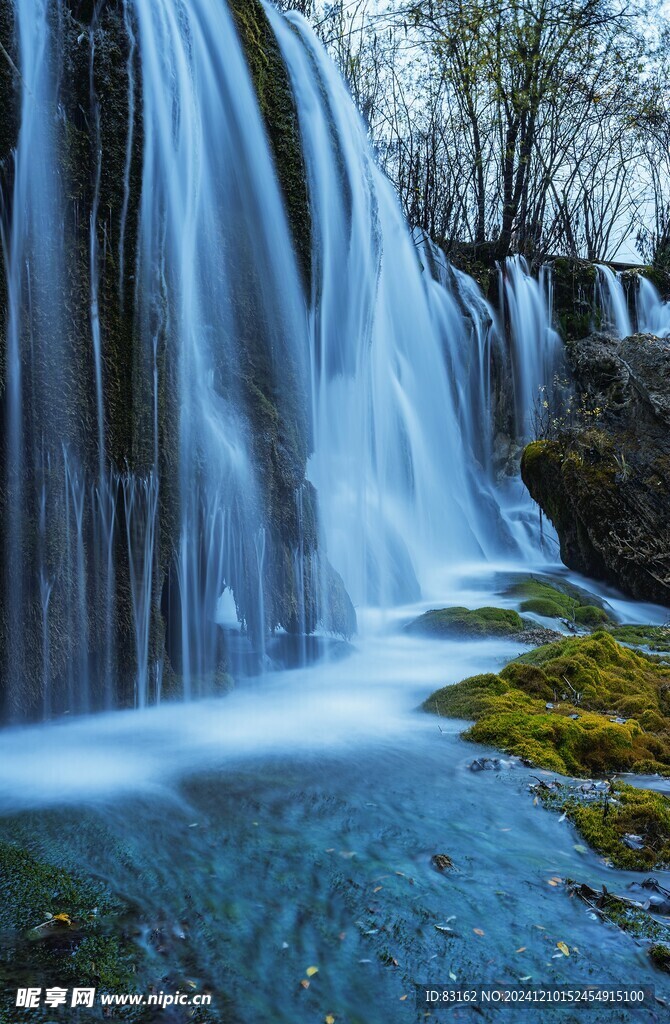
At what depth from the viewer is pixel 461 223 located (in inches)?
844

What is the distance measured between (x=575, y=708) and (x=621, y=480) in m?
6.15

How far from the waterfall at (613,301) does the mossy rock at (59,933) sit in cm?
1822

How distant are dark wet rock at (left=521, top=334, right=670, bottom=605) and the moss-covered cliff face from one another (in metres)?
6.62

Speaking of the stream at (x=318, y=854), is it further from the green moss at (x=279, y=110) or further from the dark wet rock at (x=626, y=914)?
the green moss at (x=279, y=110)

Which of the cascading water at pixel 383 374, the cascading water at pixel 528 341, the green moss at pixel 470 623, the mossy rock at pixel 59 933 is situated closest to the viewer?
the mossy rock at pixel 59 933

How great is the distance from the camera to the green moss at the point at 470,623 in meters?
8.16

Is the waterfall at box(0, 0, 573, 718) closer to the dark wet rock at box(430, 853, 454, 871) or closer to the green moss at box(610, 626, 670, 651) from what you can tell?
the green moss at box(610, 626, 670, 651)

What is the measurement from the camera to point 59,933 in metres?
3.03

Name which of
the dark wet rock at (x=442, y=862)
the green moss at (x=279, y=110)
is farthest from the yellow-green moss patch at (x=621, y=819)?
the green moss at (x=279, y=110)

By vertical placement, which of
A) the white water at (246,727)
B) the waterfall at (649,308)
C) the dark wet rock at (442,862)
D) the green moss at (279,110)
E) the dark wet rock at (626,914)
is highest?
the waterfall at (649,308)

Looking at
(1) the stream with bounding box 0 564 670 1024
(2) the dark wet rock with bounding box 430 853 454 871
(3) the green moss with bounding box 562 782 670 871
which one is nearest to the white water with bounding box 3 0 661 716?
(1) the stream with bounding box 0 564 670 1024

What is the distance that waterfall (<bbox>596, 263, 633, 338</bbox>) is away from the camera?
62.4ft

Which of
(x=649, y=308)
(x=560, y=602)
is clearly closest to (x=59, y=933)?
(x=560, y=602)

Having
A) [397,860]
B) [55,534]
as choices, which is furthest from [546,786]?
[55,534]
